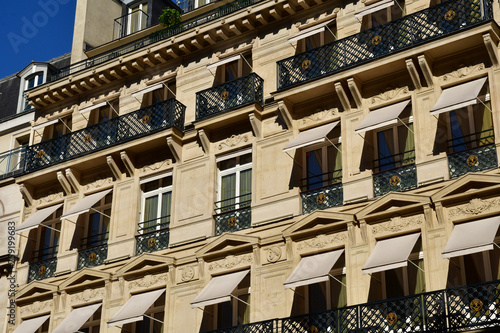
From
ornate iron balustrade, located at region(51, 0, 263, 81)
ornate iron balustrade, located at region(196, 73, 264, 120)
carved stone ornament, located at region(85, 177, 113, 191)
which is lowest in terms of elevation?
carved stone ornament, located at region(85, 177, 113, 191)

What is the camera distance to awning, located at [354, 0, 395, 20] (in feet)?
71.5

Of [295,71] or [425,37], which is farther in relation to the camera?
[295,71]

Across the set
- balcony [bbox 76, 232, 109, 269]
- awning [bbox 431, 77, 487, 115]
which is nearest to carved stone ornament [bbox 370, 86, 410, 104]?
awning [bbox 431, 77, 487, 115]

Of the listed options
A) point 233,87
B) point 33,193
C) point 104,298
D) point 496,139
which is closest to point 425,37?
point 496,139

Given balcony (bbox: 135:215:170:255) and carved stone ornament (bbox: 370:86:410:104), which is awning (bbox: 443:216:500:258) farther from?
balcony (bbox: 135:215:170:255)

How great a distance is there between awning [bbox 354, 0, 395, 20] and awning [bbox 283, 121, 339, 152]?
2.75 m

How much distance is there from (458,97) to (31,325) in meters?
13.1

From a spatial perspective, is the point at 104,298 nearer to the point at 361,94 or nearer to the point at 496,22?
the point at 361,94

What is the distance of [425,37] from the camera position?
21.1m

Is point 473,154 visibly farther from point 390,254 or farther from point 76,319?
point 76,319

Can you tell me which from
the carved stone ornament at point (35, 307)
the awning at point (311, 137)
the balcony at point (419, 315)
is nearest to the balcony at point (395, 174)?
the awning at point (311, 137)

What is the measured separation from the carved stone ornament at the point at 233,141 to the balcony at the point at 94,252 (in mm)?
4299

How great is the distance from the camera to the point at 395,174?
20375mm

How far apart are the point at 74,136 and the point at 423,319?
13.1 m
